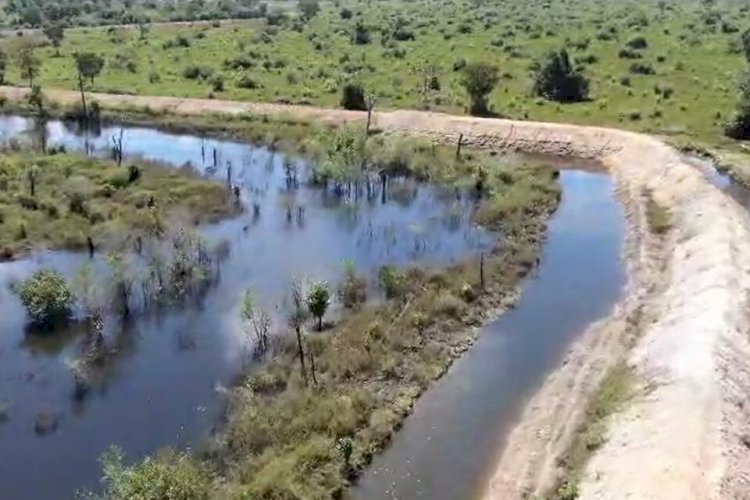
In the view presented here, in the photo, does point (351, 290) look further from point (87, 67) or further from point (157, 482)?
point (87, 67)

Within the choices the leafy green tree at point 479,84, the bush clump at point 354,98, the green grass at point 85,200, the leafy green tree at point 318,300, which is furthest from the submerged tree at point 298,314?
the leafy green tree at point 479,84

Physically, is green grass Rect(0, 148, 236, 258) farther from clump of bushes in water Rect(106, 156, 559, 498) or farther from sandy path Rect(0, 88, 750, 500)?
sandy path Rect(0, 88, 750, 500)

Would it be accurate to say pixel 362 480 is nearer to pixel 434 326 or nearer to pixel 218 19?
pixel 434 326

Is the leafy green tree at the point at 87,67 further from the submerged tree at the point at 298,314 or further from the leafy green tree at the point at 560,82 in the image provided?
the submerged tree at the point at 298,314

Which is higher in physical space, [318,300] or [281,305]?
[318,300]

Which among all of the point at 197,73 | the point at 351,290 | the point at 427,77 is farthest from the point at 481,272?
the point at 197,73

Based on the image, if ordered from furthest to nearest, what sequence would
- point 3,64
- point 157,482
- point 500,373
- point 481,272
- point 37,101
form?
point 3,64, point 37,101, point 481,272, point 500,373, point 157,482
